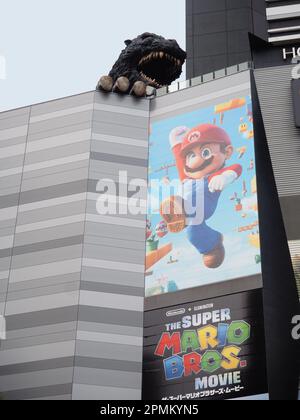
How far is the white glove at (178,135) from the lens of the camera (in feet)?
156

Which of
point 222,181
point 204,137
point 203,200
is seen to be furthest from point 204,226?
point 204,137

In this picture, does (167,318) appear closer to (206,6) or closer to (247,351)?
(247,351)

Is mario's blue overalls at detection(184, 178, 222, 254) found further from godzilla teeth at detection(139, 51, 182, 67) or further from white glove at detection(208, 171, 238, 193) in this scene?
godzilla teeth at detection(139, 51, 182, 67)

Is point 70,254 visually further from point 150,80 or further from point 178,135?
point 150,80

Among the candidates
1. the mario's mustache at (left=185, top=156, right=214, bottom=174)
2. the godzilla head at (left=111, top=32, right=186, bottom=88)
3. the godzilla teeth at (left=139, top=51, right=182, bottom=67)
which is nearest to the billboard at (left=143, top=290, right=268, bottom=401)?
the mario's mustache at (left=185, top=156, right=214, bottom=174)

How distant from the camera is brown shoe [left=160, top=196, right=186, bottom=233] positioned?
44656mm

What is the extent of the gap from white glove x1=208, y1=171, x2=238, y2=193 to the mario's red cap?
212cm

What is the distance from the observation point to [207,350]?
4000 cm

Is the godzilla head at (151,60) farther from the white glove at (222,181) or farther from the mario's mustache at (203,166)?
the white glove at (222,181)

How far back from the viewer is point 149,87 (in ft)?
166

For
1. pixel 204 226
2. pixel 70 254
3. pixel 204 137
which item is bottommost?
pixel 70 254

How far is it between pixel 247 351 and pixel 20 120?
2193 cm

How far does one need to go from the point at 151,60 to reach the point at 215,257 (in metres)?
15.3
